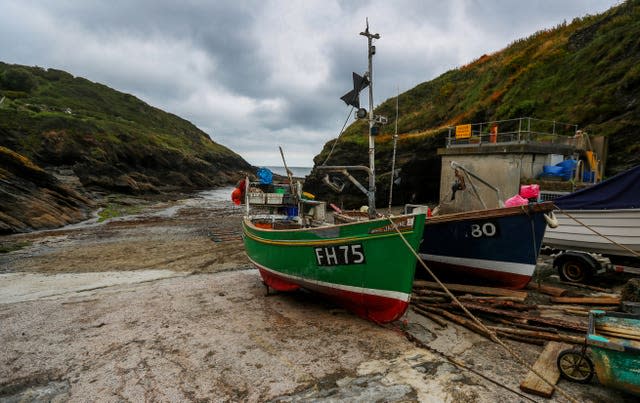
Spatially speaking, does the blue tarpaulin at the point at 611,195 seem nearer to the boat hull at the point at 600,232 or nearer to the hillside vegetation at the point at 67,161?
the boat hull at the point at 600,232

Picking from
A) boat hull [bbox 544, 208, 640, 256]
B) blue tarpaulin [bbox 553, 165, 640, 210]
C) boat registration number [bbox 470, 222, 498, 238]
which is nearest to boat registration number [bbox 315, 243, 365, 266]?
boat registration number [bbox 470, 222, 498, 238]

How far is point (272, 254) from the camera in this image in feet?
31.9

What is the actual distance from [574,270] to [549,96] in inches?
791

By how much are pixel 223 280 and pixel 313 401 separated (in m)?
7.80

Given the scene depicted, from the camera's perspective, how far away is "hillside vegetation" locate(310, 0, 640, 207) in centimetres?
1994

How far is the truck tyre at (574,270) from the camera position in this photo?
396 inches

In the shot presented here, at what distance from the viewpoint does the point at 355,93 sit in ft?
31.8

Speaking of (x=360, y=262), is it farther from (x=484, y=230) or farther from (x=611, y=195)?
(x=611, y=195)

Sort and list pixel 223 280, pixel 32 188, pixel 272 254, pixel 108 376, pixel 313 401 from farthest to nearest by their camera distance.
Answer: pixel 32 188 < pixel 223 280 < pixel 272 254 < pixel 108 376 < pixel 313 401

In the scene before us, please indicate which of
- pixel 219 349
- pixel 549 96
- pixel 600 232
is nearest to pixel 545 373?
pixel 219 349

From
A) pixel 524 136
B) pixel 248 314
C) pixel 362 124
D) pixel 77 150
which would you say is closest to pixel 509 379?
pixel 248 314

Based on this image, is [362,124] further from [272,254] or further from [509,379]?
[509,379]

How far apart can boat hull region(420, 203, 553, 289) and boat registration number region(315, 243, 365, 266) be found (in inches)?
161

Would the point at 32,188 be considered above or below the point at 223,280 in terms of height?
above
